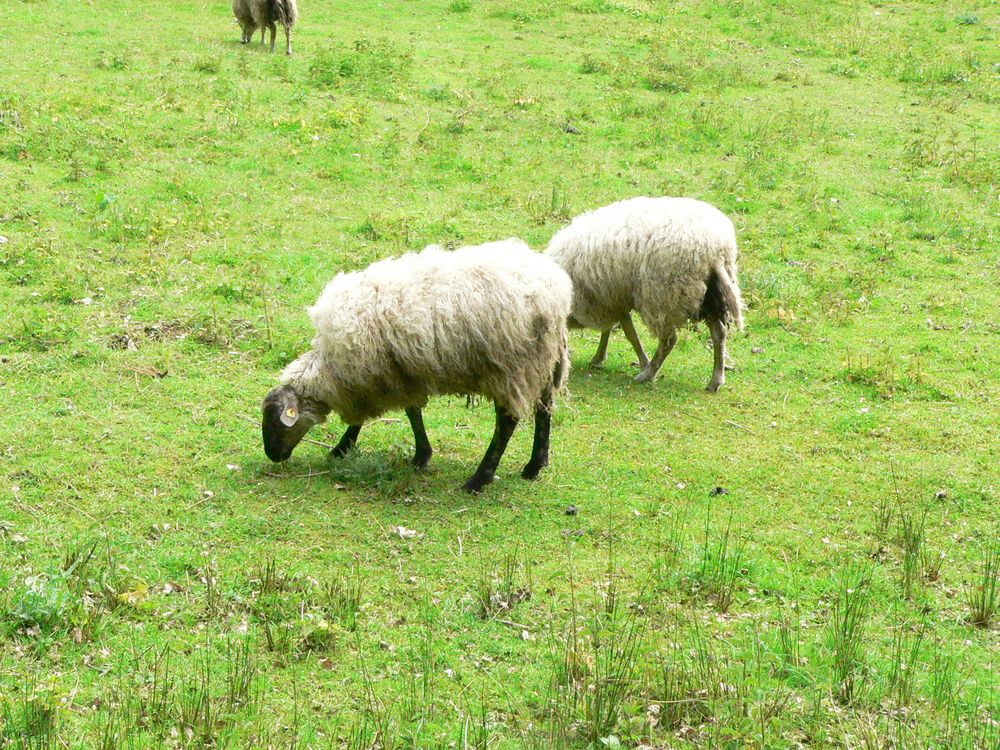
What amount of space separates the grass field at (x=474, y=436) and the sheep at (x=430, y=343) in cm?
52

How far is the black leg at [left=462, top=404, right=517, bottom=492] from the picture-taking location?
806 centimetres

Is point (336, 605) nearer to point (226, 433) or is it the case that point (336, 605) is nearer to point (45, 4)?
point (226, 433)

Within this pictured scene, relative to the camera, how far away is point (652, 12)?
24.0 meters

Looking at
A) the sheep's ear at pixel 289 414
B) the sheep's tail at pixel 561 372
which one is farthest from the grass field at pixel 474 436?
the sheep's tail at pixel 561 372

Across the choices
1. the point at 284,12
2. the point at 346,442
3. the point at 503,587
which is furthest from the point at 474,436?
the point at 284,12

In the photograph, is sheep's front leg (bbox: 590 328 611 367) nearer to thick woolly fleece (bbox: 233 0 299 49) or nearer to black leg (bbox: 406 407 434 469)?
black leg (bbox: 406 407 434 469)

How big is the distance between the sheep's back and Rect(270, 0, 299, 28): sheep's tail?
41.2 feet

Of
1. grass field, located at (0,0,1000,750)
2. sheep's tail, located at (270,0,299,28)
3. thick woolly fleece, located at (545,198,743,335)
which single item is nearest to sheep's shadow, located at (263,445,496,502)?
grass field, located at (0,0,1000,750)

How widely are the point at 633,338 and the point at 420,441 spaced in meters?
3.53

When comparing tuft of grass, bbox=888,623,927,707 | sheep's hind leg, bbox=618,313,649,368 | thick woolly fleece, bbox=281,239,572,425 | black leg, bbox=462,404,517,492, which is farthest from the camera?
sheep's hind leg, bbox=618,313,649,368

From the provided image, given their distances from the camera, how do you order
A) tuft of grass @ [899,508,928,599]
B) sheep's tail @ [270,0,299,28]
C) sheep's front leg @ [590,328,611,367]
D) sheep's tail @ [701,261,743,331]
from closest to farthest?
tuft of grass @ [899,508,928,599] < sheep's tail @ [701,261,743,331] < sheep's front leg @ [590,328,611,367] < sheep's tail @ [270,0,299,28]

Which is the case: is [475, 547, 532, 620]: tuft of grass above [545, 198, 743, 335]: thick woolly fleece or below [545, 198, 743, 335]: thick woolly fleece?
below

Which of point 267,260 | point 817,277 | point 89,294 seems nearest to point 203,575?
point 89,294

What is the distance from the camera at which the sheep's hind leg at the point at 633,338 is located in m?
10.8
